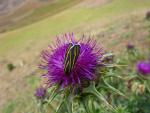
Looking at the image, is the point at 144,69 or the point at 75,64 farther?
the point at 144,69

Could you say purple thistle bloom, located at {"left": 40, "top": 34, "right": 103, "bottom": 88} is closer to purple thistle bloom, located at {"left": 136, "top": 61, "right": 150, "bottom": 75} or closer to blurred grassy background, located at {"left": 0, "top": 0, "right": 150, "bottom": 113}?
purple thistle bloom, located at {"left": 136, "top": 61, "right": 150, "bottom": 75}

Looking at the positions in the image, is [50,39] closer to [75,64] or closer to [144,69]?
[144,69]

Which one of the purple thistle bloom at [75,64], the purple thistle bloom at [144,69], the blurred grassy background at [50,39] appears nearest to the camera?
the purple thistle bloom at [75,64]

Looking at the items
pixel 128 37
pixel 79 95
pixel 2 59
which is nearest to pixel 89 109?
pixel 79 95

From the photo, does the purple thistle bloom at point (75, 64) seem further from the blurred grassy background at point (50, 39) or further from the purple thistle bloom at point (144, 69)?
the blurred grassy background at point (50, 39)

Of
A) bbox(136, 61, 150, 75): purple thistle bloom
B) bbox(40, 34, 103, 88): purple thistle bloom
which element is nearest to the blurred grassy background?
bbox(136, 61, 150, 75): purple thistle bloom

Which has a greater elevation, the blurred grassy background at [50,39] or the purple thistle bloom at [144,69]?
the blurred grassy background at [50,39]

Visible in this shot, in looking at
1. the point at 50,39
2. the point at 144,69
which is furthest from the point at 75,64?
the point at 50,39

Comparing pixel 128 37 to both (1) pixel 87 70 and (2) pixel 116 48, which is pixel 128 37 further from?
(1) pixel 87 70

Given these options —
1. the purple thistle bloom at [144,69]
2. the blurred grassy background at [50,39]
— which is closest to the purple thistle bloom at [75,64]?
the purple thistle bloom at [144,69]
